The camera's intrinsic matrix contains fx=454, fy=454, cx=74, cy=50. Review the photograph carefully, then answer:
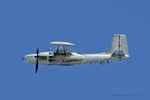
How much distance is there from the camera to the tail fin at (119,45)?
290ft

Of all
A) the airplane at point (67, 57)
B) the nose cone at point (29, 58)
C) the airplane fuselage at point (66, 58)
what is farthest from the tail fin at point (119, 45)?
the nose cone at point (29, 58)

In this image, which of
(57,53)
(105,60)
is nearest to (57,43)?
(57,53)

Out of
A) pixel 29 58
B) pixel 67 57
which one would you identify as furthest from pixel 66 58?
pixel 29 58

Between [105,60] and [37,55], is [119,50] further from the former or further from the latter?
[37,55]

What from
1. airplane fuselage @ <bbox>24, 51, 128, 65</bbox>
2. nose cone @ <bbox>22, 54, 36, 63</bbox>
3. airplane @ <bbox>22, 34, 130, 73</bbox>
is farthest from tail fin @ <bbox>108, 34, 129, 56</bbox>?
nose cone @ <bbox>22, 54, 36, 63</bbox>

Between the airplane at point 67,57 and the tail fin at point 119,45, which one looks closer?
the airplane at point 67,57

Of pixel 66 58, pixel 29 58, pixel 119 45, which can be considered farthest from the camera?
pixel 119 45

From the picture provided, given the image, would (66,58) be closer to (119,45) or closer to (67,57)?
(67,57)

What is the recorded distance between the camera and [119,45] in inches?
3511

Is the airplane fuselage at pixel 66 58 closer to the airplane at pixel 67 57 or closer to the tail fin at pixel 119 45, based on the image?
the airplane at pixel 67 57

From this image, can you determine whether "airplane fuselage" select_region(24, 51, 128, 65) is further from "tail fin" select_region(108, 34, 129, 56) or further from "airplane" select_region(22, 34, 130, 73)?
"tail fin" select_region(108, 34, 129, 56)

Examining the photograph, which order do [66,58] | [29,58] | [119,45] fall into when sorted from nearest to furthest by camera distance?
[29,58]
[66,58]
[119,45]

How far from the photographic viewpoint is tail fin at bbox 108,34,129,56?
8850 centimetres

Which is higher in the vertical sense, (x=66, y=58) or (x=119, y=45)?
(x=119, y=45)
